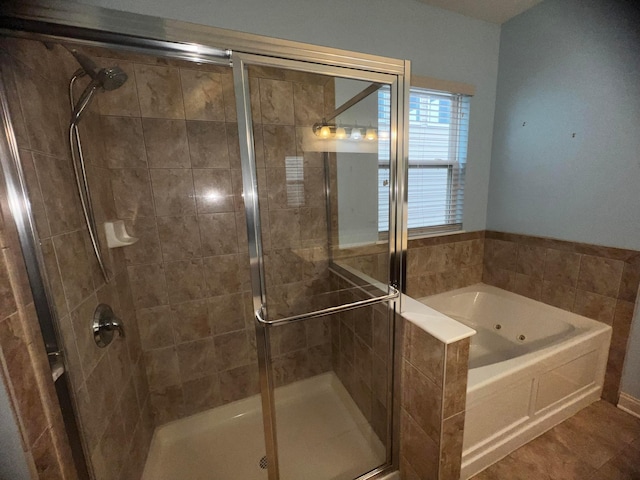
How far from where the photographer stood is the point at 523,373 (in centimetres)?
123

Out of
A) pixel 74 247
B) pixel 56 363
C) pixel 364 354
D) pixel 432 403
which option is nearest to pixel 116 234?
pixel 74 247

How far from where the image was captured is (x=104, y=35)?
0.62 m

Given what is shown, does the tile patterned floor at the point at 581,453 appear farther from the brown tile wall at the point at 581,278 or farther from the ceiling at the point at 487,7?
the ceiling at the point at 487,7

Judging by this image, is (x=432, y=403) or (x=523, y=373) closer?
(x=432, y=403)

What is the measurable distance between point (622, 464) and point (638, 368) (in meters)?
0.55

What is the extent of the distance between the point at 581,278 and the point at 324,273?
168 centimetres

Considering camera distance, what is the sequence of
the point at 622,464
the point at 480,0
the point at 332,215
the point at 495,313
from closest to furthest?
the point at 622,464 < the point at 480,0 < the point at 332,215 < the point at 495,313

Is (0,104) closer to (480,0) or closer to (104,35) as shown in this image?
(104,35)

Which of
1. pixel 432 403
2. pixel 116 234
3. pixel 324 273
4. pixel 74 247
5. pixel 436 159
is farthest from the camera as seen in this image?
pixel 436 159

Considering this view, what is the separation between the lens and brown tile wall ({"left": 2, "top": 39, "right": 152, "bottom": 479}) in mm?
740

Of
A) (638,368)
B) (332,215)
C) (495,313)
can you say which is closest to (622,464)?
(638,368)

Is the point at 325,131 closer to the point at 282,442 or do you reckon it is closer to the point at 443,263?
the point at 443,263

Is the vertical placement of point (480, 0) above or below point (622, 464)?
above

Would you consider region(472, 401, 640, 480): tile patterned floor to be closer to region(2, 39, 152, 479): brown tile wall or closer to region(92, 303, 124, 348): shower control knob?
region(2, 39, 152, 479): brown tile wall
